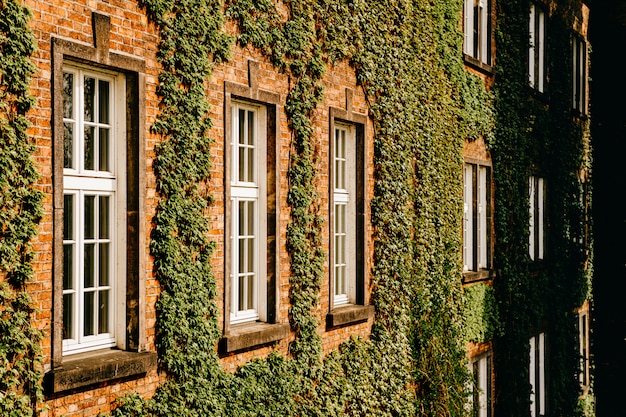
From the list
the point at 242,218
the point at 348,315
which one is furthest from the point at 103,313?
the point at 348,315

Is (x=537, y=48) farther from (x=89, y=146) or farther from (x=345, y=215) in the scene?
(x=89, y=146)

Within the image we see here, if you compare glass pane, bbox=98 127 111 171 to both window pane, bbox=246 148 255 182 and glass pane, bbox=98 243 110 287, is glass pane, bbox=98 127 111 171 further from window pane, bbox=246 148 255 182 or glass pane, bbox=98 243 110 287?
Answer: window pane, bbox=246 148 255 182

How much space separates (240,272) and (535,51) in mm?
12545

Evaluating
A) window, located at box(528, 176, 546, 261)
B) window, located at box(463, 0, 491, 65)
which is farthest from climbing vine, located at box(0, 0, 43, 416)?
window, located at box(528, 176, 546, 261)

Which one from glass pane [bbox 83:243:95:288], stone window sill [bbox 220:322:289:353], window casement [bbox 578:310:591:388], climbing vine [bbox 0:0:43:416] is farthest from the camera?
window casement [bbox 578:310:591:388]

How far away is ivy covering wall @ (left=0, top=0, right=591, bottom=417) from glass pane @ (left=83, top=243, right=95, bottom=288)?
0.61 metres

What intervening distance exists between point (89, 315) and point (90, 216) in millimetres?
852

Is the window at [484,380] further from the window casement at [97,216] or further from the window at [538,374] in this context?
the window casement at [97,216]

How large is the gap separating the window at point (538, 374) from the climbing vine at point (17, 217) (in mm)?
14698

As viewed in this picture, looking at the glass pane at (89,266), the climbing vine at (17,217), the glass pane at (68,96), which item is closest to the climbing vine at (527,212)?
the glass pane at (89,266)

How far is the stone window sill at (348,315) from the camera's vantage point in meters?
10.5

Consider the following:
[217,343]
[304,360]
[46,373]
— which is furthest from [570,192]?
→ [46,373]

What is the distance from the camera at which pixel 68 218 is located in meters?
6.80

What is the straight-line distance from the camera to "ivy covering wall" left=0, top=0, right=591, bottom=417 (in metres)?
7.47
